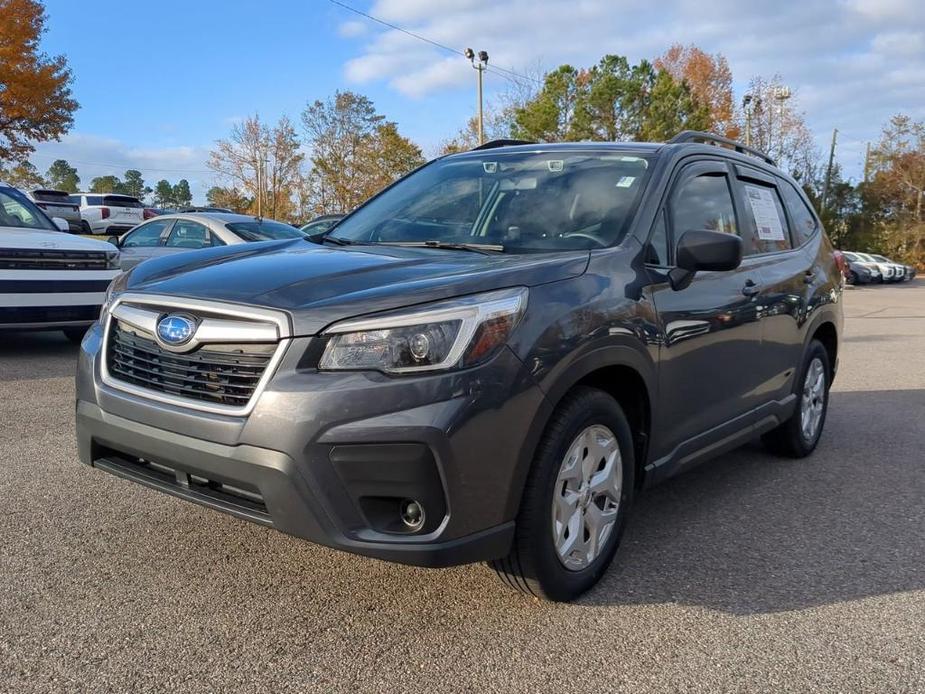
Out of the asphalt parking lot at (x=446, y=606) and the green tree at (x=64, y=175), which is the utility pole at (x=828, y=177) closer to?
the asphalt parking lot at (x=446, y=606)

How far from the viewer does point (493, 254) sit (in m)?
3.36

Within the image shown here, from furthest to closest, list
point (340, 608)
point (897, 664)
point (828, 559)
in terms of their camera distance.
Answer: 1. point (828, 559)
2. point (340, 608)
3. point (897, 664)

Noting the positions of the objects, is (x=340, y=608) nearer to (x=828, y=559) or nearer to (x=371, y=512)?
(x=371, y=512)

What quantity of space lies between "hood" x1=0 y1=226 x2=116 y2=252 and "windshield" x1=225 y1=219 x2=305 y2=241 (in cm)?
161

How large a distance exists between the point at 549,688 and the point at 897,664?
1.22 metres

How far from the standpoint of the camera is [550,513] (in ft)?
9.50

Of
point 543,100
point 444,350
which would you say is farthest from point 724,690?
point 543,100

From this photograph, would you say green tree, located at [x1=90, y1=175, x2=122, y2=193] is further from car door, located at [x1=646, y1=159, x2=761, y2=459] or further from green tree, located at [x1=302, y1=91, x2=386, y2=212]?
car door, located at [x1=646, y1=159, x2=761, y2=459]

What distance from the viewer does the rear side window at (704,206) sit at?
151 inches

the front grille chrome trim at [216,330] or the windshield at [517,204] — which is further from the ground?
the windshield at [517,204]

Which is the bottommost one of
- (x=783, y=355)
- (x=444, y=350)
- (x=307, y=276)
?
(x=783, y=355)

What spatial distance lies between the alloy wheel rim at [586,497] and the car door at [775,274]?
1.52m

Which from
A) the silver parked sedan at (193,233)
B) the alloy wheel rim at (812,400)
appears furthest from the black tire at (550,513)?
the silver parked sedan at (193,233)

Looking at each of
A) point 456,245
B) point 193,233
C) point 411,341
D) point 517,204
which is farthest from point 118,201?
point 411,341
